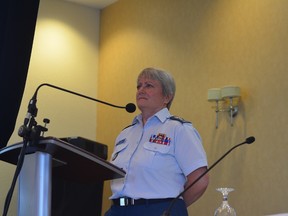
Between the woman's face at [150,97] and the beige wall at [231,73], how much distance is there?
1246 millimetres

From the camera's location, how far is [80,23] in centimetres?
493

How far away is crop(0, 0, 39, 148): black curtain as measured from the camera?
2.97 metres

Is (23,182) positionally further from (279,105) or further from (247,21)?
(247,21)

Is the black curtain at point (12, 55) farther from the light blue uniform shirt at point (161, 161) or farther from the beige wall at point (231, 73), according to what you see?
the beige wall at point (231, 73)

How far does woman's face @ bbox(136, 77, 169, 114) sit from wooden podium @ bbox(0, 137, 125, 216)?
0.61m

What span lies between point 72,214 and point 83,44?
196cm

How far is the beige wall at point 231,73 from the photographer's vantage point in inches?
121

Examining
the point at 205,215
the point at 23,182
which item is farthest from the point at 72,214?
the point at 23,182

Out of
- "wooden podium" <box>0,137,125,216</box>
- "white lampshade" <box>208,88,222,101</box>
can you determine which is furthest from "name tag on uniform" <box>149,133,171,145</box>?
"white lampshade" <box>208,88,222,101</box>

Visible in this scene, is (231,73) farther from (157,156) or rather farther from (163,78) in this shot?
(157,156)

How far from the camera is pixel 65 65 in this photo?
15.6 ft

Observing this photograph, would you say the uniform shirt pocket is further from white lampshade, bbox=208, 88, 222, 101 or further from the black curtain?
white lampshade, bbox=208, 88, 222, 101

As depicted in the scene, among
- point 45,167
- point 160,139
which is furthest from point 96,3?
point 45,167

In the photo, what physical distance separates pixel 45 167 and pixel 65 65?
136 inches
